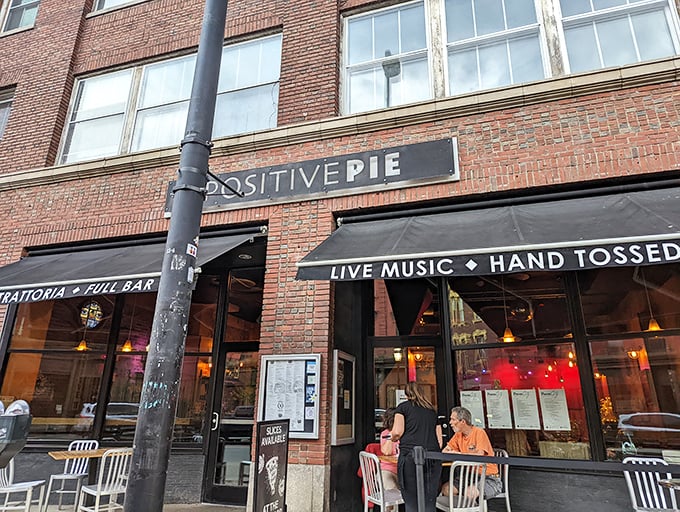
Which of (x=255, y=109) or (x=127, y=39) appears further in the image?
(x=127, y=39)

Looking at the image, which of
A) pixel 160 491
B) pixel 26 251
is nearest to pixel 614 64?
pixel 160 491

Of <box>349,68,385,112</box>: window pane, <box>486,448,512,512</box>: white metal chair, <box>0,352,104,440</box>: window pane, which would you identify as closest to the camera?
<box>486,448,512,512</box>: white metal chair

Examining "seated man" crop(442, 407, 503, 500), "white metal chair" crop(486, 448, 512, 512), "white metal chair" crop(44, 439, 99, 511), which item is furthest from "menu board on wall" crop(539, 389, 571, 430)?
"white metal chair" crop(44, 439, 99, 511)

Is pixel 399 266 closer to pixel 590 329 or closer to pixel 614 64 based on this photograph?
pixel 590 329

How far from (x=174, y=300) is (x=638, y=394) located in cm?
574

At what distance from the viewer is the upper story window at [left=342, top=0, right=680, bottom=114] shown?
631cm

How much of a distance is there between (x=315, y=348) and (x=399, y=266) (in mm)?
1696

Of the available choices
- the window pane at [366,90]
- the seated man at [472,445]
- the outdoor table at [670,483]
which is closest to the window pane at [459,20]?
the window pane at [366,90]

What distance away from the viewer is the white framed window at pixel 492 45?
21.9 feet

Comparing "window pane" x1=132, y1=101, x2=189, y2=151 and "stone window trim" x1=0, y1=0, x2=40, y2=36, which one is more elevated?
"stone window trim" x1=0, y1=0, x2=40, y2=36

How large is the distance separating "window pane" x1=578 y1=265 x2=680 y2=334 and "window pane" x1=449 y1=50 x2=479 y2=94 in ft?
10.4

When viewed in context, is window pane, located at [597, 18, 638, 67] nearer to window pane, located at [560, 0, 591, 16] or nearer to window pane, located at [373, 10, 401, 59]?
window pane, located at [560, 0, 591, 16]

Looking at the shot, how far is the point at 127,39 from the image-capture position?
9.17 metres

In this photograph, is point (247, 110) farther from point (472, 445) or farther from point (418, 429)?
point (472, 445)
